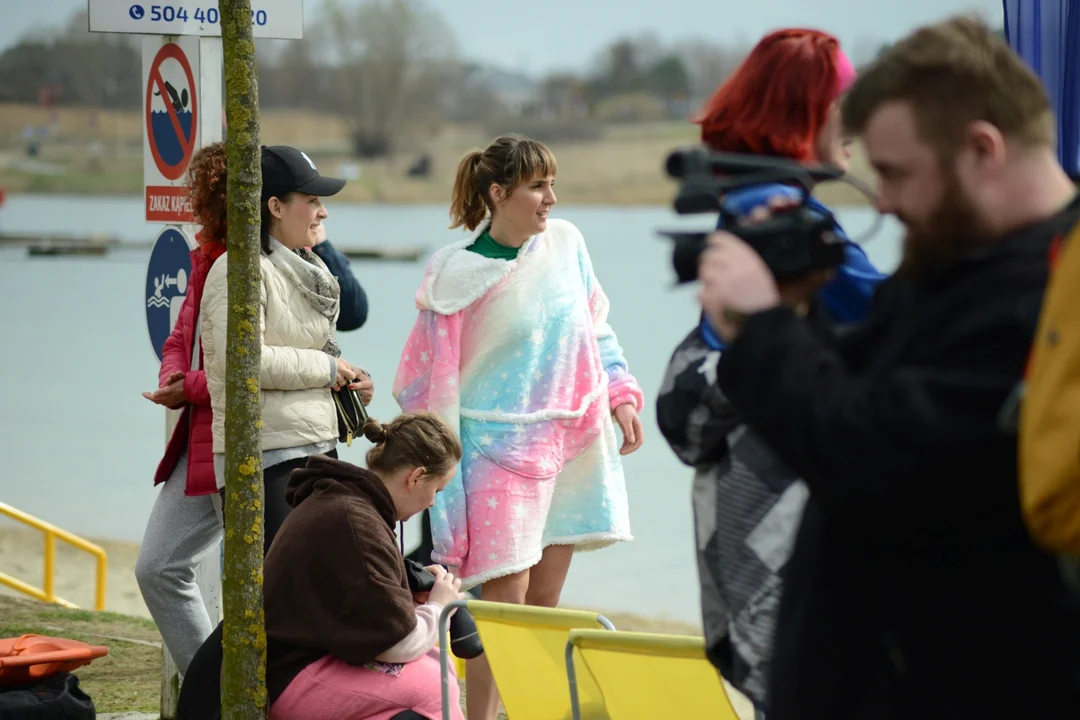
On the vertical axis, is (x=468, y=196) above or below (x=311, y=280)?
above

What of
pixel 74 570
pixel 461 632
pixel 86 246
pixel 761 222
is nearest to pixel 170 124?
pixel 461 632

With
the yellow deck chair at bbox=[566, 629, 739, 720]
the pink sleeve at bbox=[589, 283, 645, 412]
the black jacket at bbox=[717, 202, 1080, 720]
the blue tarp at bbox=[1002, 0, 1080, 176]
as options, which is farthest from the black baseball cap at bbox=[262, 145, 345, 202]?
the black jacket at bbox=[717, 202, 1080, 720]

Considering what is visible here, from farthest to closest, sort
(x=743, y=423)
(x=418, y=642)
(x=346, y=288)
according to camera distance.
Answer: (x=346, y=288), (x=418, y=642), (x=743, y=423)

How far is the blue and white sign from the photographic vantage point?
4441 mm

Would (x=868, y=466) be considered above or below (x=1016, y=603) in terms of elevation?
above

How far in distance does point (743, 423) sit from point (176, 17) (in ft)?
9.66

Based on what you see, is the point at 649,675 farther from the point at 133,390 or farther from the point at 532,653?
the point at 133,390

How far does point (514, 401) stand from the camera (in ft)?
13.5

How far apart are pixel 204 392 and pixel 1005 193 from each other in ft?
9.13

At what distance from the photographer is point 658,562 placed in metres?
13.5

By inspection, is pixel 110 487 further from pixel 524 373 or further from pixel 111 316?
pixel 111 316

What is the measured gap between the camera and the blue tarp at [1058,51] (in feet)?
11.0

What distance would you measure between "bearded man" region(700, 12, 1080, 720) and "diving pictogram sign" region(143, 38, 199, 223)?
3178 mm

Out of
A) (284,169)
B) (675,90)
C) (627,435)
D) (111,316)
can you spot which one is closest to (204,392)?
(284,169)
